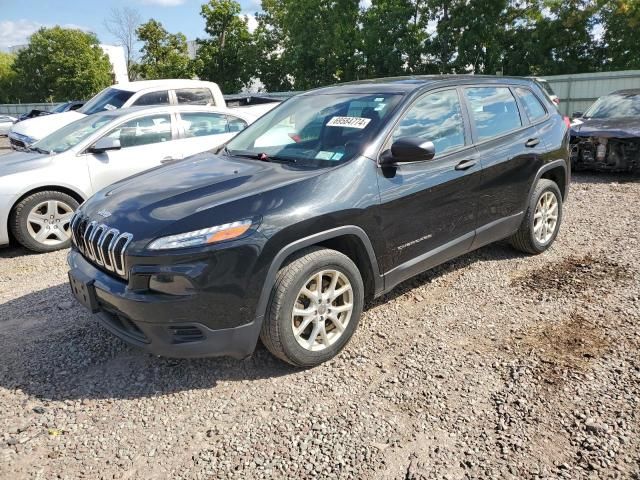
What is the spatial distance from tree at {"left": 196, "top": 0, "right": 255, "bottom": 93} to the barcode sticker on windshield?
107 feet

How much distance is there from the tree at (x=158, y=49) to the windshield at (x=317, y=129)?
3515 cm

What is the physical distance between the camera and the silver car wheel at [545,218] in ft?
15.8

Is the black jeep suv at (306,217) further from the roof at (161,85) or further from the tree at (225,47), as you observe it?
the tree at (225,47)

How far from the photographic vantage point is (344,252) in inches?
130

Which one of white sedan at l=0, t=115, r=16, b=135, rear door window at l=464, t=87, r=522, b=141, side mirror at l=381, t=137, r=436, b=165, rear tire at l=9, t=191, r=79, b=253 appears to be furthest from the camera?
white sedan at l=0, t=115, r=16, b=135

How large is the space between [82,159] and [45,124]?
214 inches

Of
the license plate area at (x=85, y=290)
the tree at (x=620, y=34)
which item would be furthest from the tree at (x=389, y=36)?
the license plate area at (x=85, y=290)

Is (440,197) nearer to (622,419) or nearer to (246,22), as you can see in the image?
(622,419)

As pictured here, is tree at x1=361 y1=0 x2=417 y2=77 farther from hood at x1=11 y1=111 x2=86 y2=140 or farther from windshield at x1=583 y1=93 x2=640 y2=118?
hood at x1=11 y1=111 x2=86 y2=140

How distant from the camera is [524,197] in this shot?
14.8 feet

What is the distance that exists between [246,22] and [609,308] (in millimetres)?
35351

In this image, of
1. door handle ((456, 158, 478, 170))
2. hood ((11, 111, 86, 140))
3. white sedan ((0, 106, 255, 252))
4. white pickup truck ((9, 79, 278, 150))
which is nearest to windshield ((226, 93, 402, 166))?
door handle ((456, 158, 478, 170))

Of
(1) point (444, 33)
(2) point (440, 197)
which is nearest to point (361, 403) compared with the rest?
(2) point (440, 197)

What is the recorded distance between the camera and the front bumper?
8.86 feet
